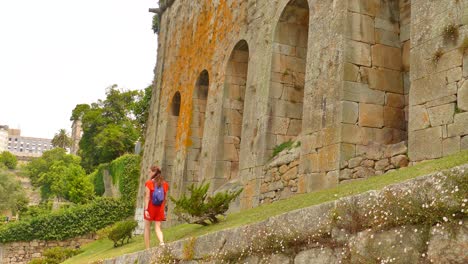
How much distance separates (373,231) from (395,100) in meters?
7.45

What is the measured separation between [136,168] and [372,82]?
19.8 metres

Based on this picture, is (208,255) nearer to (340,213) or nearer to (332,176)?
(340,213)

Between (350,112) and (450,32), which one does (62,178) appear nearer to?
(350,112)

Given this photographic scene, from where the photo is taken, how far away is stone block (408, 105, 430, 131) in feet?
28.6

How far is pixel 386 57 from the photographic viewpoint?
11219mm

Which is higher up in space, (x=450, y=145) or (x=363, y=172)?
(x=450, y=145)

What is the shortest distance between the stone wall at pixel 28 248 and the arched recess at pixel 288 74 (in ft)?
64.3

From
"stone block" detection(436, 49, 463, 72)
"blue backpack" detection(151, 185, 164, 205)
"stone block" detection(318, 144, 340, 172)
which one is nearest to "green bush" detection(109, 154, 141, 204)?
"stone block" detection(318, 144, 340, 172)

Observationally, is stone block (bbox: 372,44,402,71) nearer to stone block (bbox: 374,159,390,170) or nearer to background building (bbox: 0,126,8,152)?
stone block (bbox: 374,159,390,170)

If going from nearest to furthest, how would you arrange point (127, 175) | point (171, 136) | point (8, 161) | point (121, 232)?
point (121, 232), point (171, 136), point (127, 175), point (8, 161)

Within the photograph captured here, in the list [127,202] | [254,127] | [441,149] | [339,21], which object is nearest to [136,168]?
[127,202]

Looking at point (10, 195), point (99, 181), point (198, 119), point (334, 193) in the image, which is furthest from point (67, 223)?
point (10, 195)

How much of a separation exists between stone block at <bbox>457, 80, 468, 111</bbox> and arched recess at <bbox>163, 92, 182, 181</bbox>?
1389 cm

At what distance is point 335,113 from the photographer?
10641 mm
